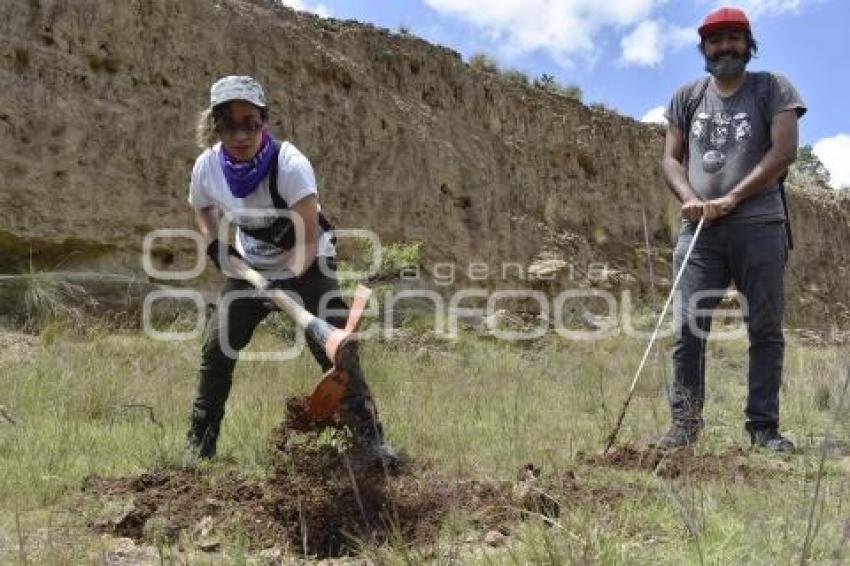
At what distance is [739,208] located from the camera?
4.08 m

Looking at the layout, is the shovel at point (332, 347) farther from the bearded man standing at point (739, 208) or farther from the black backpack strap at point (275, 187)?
the bearded man standing at point (739, 208)

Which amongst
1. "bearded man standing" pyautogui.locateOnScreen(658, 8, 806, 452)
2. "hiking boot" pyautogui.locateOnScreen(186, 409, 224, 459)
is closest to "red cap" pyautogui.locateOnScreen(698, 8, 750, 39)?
"bearded man standing" pyautogui.locateOnScreen(658, 8, 806, 452)

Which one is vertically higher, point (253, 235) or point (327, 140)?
point (327, 140)

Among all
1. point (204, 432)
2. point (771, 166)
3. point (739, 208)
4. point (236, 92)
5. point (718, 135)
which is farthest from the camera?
point (718, 135)

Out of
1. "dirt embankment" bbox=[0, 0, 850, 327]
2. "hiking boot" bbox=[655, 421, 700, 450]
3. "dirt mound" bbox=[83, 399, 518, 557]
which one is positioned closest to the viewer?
"dirt mound" bbox=[83, 399, 518, 557]

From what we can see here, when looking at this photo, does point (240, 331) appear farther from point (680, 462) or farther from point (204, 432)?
point (680, 462)

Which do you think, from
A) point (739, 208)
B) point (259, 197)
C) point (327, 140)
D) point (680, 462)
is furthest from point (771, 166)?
point (327, 140)

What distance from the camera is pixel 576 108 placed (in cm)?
1691

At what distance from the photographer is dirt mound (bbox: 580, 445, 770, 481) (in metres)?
3.06

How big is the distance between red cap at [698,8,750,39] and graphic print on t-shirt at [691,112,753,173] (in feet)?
1.35

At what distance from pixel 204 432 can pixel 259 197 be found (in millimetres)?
1073

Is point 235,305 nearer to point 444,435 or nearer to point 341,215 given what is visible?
point 444,435

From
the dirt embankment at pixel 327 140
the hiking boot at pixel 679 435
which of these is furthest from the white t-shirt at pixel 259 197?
the dirt embankment at pixel 327 140

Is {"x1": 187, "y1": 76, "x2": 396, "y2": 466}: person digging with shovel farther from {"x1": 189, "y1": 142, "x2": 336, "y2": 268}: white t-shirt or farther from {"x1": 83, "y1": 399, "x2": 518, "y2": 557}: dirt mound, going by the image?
{"x1": 83, "y1": 399, "x2": 518, "y2": 557}: dirt mound
